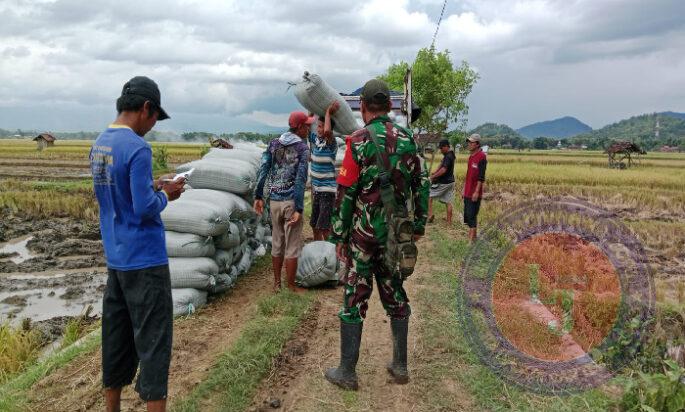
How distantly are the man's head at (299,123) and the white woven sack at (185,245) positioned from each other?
1.32m

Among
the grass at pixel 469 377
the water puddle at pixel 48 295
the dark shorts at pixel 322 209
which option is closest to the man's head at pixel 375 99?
the grass at pixel 469 377

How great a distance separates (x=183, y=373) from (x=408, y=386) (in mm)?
1500

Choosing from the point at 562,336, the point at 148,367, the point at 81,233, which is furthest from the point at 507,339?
the point at 81,233

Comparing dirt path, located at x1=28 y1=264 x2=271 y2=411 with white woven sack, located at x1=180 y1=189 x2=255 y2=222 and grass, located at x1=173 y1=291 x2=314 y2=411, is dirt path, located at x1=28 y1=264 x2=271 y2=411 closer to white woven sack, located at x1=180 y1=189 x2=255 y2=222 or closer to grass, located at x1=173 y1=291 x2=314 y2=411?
grass, located at x1=173 y1=291 x2=314 y2=411

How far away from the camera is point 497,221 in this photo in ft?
9.77

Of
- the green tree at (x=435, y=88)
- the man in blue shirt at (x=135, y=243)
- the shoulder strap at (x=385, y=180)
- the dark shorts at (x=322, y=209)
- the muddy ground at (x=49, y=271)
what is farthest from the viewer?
the green tree at (x=435, y=88)

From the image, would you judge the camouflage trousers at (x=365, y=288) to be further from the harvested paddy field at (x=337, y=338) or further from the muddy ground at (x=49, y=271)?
the muddy ground at (x=49, y=271)

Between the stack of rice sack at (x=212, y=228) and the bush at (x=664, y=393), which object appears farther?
the stack of rice sack at (x=212, y=228)

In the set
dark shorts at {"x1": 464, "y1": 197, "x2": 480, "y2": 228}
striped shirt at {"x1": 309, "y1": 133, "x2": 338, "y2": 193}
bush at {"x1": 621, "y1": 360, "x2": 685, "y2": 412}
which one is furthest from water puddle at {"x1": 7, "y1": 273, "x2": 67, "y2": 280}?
bush at {"x1": 621, "y1": 360, "x2": 685, "y2": 412}

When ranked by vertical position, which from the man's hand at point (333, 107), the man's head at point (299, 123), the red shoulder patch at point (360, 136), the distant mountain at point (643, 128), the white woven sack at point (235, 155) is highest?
the distant mountain at point (643, 128)

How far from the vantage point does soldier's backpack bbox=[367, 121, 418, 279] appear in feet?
9.05

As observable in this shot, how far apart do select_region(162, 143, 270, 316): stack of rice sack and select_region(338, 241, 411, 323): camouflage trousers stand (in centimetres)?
185

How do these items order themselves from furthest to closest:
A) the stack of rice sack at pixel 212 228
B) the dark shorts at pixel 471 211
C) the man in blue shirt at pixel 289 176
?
the dark shorts at pixel 471 211
the man in blue shirt at pixel 289 176
the stack of rice sack at pixel 212 228

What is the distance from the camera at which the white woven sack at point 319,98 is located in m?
4.47
